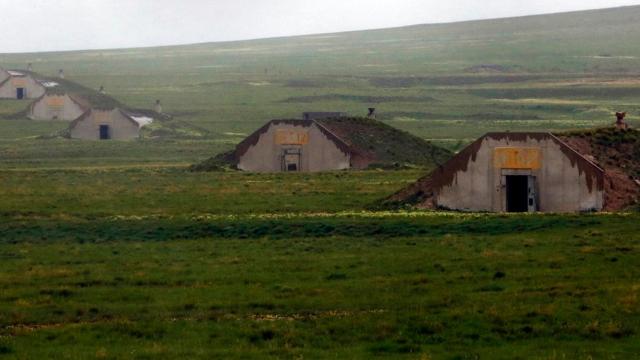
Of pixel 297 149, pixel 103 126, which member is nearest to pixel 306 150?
pixel 297 149

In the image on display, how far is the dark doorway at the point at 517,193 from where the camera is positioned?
4372 centimetres

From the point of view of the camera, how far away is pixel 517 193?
44.0 metres

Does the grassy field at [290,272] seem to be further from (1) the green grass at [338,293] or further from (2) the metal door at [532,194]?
(2) the metal door at [532,194]

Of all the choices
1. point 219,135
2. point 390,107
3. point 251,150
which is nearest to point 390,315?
point 251,150

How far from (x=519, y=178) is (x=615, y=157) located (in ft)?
14.2

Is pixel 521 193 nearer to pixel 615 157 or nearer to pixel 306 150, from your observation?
pixel 615 157

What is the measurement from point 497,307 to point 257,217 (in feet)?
58.3

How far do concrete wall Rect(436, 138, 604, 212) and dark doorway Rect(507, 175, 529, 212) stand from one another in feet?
0.55

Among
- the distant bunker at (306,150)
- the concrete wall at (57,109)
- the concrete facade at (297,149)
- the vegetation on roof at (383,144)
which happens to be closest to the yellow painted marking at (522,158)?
the distant bunker at (306,150)

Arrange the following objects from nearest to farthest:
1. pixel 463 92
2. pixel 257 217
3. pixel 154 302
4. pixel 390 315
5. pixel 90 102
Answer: pixel 390 315
pixel 154 302
pixel 257 217
pixel 90 102
pixel 463 92

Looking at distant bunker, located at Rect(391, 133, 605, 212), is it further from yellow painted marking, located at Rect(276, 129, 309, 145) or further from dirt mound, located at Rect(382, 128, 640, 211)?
yellow painted marking, located at Rect(276, 129, 309, 145)

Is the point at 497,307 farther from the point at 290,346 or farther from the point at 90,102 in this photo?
the point at 90,102

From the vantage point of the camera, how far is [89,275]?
31.3m

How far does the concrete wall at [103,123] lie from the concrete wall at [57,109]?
1236cm
